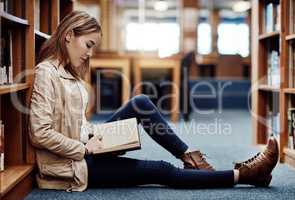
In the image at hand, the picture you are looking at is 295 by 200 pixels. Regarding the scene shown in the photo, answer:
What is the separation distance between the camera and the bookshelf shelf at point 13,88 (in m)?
1.51

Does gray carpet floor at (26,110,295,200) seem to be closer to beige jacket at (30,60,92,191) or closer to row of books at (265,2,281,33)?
beige jacket at (30,60,92,191)

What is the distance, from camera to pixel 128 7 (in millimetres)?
10797

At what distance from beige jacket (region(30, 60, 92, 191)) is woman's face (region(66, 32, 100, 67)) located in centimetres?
7

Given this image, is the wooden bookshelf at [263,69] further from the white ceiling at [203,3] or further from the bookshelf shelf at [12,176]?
the white ceiling at [203,3]

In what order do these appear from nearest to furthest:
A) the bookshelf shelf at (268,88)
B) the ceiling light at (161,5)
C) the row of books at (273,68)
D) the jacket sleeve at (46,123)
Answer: the jacket sleeve at (46,123), the bookshelf shelf at (268,88), the row of books at (273,68), the ceiling light at (161,5)

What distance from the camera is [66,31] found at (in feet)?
5.95

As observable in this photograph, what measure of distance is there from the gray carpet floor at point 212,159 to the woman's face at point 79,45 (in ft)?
1.81

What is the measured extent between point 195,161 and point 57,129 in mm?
612

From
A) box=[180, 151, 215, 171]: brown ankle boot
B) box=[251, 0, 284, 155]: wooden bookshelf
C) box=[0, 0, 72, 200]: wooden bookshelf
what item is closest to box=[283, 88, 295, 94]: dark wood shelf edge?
box=[251, 0, 284, 155]: wooden bookshelf

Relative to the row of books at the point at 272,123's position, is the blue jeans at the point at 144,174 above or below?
below

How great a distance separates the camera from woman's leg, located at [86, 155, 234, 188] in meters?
1.80

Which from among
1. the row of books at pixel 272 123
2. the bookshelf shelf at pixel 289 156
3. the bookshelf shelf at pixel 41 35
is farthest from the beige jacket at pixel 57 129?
the row of books at pixel 272 123

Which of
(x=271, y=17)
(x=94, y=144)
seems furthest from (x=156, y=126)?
(x=271, y=17)

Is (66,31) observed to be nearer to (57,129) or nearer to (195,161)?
(57,129)
